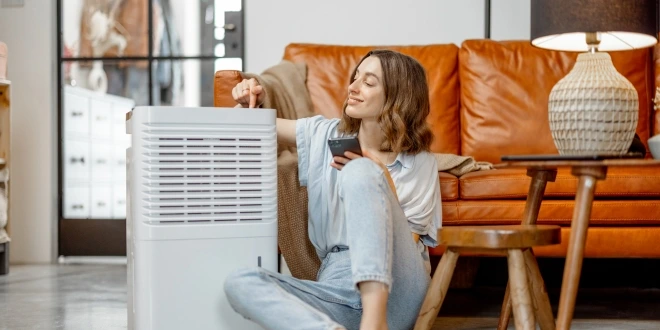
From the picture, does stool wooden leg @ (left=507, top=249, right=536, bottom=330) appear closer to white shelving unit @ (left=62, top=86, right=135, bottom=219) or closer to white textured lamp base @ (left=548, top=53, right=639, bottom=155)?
white textured lamp base @ (left=548, top=53, right=639, bottom=155)

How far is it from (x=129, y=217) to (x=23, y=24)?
111 inches

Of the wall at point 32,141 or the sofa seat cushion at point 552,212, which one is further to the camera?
the wall at point 32,141

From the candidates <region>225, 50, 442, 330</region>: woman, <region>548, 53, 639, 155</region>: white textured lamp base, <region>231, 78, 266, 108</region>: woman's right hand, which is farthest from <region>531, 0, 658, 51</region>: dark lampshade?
<region>231, 78, 266, 108</region>: woman's right hand

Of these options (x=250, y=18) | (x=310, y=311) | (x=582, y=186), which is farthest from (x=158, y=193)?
(x=250, y=18)

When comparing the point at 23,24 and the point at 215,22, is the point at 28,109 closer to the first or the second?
the point at 23,24

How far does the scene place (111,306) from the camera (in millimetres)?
2637

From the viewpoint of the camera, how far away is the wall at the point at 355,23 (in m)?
3.66

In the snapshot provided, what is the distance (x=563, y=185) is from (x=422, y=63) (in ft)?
3.02

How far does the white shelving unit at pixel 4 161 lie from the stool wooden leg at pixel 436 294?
2547mm

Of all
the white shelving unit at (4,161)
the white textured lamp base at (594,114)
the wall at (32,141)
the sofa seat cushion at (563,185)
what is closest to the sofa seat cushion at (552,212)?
the sofa seat cushion at (563,185)

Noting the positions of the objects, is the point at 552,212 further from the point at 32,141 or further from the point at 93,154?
the point at 32,141

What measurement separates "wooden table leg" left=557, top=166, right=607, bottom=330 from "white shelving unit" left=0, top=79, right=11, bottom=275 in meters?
2.81

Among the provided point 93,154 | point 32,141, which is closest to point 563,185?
point 93,154

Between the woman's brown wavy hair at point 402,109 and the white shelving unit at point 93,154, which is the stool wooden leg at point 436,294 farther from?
the white shelving unit at point 93,154
